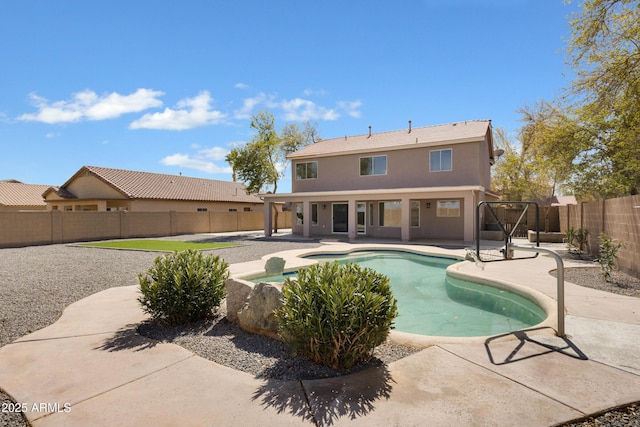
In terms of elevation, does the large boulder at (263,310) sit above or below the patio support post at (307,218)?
below

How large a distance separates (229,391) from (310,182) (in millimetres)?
20759

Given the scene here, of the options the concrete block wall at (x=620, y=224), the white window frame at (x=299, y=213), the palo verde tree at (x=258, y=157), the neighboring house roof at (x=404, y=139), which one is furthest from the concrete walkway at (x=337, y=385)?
the palo verde tree at (x=258, y=157)

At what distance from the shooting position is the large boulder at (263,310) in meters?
4.62

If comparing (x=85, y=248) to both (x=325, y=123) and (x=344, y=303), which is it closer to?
(x=344, y=303)

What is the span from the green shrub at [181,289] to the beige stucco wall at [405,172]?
54.1ft

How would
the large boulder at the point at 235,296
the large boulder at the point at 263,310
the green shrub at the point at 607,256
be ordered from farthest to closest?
the green shrub at the point at 607,256
the large boulder at the point at 235,296
the large boulder at the point at 263,310

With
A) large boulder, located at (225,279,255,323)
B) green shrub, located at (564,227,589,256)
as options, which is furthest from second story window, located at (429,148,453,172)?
large boulder, located at (225,279,255,323)

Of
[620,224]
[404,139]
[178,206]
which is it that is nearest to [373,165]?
[404,139]

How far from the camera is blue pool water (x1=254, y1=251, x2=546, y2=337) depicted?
20.6ft

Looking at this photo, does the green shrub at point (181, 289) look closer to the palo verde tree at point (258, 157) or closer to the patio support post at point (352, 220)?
the patio support post at point (352, 220)

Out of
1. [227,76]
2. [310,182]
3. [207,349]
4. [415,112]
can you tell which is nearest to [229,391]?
[207,349]

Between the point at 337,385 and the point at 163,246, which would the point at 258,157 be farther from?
the point at 337,385

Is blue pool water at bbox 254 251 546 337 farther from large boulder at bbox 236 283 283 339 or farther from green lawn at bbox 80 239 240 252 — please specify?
green lawn at bbox 80 239 240 252

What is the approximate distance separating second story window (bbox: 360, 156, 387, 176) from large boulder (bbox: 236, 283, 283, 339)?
17.3 m
